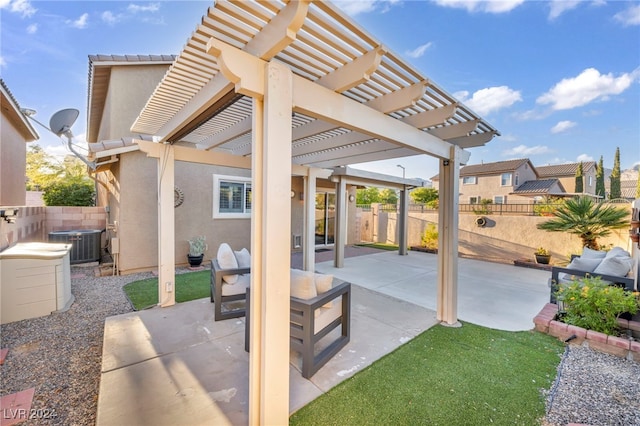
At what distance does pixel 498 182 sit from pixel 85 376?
28098mm

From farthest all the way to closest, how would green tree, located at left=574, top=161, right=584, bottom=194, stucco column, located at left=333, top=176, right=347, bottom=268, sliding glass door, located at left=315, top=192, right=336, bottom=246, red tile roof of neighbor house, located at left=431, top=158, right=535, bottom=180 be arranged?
red tile roof of neighbor house, located at left=431, top=158, right=535, bottom=180 < green tree, located at left=574, top=161, right=584, bottom=194 < sliding glass door, located at left=315, top=192, right=336, bottom=246 < stucco column, located at left=333, top=176, right=347, bottom=268

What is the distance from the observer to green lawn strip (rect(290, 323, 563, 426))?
2373 mm

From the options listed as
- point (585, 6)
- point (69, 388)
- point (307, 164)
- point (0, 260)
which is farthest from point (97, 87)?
point (585, 6)

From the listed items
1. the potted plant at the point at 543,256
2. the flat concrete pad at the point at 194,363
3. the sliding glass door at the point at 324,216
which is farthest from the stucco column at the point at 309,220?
the potted plant at the point at 543,256

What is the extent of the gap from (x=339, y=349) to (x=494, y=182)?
26.0 m

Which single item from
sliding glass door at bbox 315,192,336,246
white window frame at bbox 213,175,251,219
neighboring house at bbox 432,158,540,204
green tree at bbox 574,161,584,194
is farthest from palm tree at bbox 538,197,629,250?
green tree at bbox 574,161,584,194

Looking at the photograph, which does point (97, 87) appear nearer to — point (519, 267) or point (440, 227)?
point (440, 227)

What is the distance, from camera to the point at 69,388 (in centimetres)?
272

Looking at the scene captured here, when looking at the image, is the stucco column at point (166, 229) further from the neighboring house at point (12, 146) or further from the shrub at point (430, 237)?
the shrub at point (430, 237)

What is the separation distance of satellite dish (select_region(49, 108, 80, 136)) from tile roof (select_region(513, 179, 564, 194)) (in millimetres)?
28562

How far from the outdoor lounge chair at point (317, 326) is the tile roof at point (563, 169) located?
32114 mm

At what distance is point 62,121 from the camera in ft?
23.2

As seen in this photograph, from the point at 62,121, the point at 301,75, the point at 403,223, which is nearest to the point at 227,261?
the point at 301,75

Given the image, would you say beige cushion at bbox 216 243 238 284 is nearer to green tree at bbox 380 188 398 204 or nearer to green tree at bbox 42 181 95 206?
green tree at bbox 42 181 95 206
